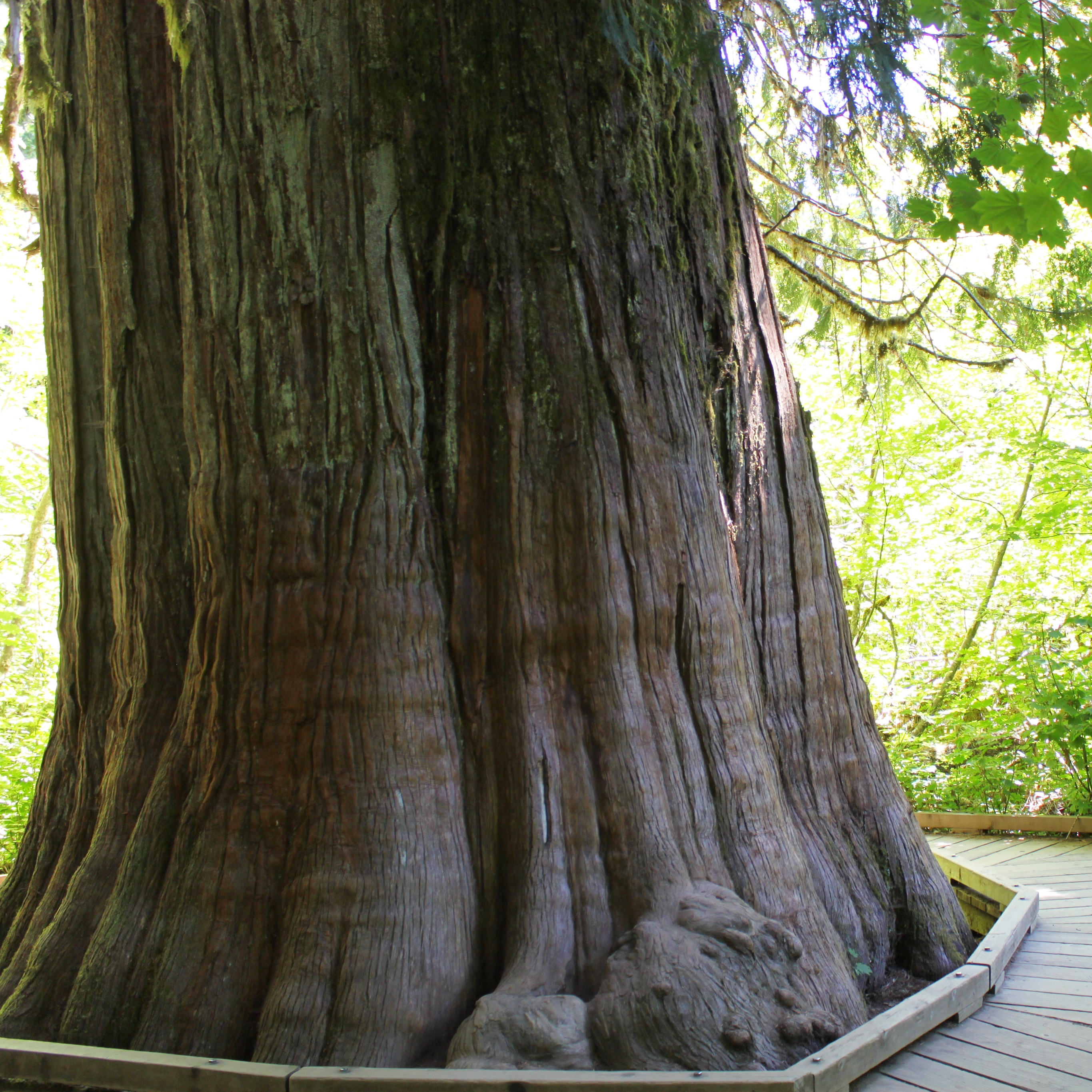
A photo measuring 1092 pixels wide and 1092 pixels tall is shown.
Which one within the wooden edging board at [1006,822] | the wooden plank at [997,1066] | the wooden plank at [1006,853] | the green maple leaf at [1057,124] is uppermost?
the green maple leaf at [1057,124]

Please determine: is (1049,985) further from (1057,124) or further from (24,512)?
(24,512)

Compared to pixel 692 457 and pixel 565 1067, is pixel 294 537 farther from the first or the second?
pixel 565 1067

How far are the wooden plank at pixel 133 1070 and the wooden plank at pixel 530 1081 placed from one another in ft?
0.31

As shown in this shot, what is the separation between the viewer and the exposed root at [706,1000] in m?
1.87

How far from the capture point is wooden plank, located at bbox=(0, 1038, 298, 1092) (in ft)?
6.04

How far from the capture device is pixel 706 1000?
1.94 m

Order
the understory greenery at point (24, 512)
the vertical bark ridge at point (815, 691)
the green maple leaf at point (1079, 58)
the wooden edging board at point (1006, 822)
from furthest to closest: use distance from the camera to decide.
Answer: the understory greenery at point (24, 512), the wooden edging board at point (1006, 822), the vertical bark ridge at point (815, 691), the green maple leaf at point (1079, 58)

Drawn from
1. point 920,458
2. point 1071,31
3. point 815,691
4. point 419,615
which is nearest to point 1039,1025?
point 815,691

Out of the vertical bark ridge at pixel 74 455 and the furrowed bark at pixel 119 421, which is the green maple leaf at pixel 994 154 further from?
the vertical bark ridge at pixel 74 455

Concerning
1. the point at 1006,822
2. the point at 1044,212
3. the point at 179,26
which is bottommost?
the point at 1006,822

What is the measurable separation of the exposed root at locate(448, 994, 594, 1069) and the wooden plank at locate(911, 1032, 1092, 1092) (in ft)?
2.74

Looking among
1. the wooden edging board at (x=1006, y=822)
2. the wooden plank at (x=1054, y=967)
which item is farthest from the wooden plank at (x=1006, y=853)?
the wooden plank at (x=1054, y=967)

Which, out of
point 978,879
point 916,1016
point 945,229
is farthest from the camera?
point 978,879

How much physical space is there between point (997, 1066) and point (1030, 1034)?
26 centimetres
